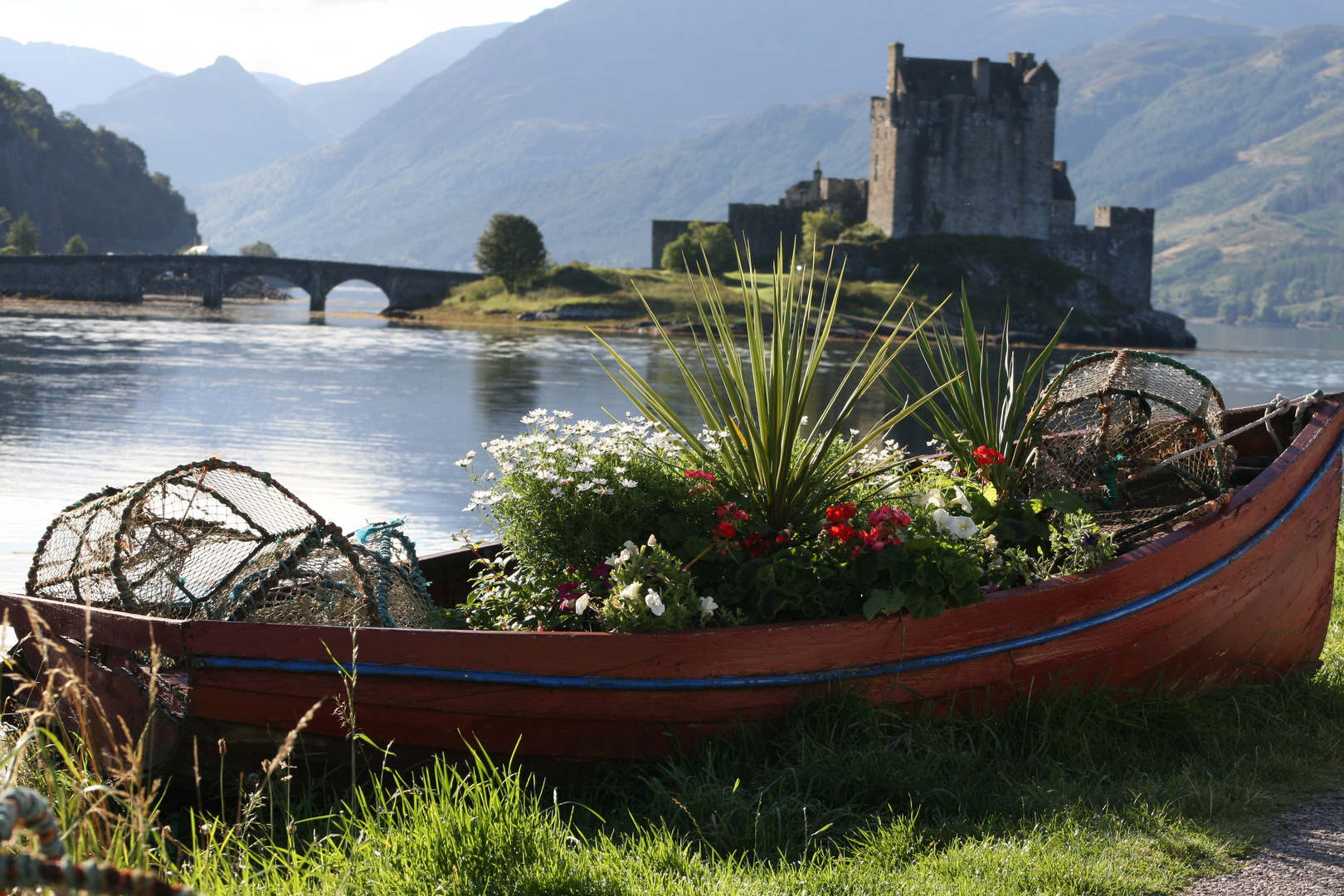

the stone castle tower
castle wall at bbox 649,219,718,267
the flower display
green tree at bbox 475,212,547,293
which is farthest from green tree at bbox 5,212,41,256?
the flower display

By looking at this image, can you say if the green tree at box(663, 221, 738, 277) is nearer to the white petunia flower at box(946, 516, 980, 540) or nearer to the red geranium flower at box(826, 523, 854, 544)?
the white petunia flower at box(946, 516, 980, 540)

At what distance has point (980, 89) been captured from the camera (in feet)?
209

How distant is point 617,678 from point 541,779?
43cm

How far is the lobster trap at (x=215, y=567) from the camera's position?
3.79 metres

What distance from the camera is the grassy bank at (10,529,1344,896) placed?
2.80 m

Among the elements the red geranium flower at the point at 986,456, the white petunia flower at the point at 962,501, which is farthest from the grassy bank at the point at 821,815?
the red geranium flower at the point at 986,456

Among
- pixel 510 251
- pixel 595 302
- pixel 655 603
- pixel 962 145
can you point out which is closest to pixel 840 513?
pixel 655 603

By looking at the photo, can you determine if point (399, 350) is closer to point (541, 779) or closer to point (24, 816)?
point (541, 779)

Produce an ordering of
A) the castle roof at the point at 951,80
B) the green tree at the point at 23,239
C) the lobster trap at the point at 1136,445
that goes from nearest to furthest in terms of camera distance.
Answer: the lobster trap at the point at 1136,445
the castle roof at the point at 951,80
the green tree at the point at 23,239

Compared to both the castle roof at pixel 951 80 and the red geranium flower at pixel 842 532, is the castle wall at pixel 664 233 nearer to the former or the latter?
the castle roof at pixel 951 80

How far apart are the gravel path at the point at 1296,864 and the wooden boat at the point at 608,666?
79 centimetres

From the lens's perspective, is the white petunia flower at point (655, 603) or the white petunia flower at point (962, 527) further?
the white petunia flower at point (962, 527)

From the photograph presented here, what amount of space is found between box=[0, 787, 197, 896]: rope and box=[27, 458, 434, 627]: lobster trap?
2415 millimetres

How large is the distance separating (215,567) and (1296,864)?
384cm
